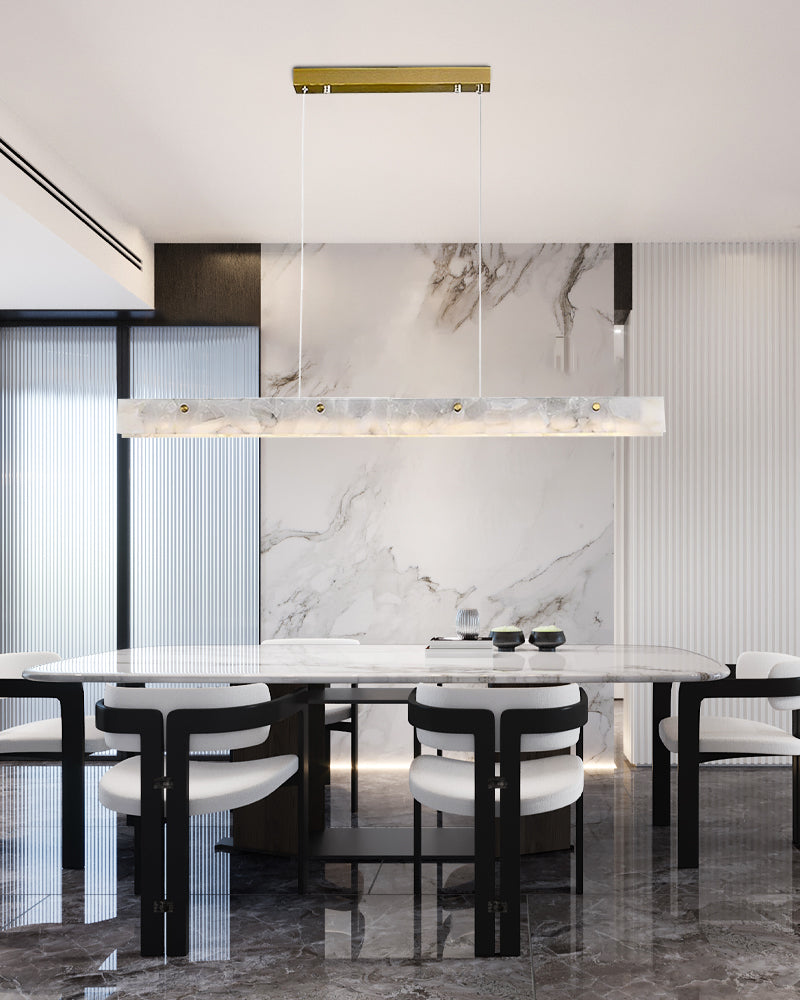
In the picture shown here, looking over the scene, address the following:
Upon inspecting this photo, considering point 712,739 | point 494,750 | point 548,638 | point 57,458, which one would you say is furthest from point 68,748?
point 712,739

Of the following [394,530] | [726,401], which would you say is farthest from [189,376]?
[726,401]

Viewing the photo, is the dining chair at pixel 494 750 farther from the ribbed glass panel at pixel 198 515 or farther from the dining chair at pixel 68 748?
the ribbed glass panel at pixel 198 515

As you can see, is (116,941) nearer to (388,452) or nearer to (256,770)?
(256,770)

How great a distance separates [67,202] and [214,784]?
2615mm

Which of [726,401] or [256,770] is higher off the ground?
[726,401]

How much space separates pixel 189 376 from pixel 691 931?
3.81 meters

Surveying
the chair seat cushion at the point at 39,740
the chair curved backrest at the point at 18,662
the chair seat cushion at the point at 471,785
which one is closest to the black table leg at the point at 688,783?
the chair seat cushion at the point at 471,785

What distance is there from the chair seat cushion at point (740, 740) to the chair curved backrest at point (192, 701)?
68.1 inches

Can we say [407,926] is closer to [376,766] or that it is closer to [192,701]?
[192,701]

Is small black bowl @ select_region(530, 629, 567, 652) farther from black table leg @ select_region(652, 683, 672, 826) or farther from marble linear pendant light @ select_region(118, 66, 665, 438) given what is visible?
marble linear pendant light @ select_region(118, 66, 665, 438)

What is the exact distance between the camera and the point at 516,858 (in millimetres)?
2789

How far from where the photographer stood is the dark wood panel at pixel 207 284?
207 inches

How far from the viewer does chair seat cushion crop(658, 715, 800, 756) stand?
3.53 m

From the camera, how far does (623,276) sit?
5.23 metres
